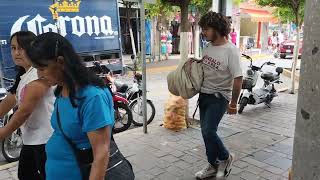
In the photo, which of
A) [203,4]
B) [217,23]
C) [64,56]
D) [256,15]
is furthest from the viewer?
[256,15]

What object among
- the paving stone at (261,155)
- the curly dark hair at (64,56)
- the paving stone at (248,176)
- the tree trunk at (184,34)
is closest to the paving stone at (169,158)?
the paving stone at (248,176)

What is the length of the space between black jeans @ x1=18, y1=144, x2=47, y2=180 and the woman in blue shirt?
0.78m

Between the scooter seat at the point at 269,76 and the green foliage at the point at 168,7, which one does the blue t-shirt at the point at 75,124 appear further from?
the green foliage at the point at 168,7

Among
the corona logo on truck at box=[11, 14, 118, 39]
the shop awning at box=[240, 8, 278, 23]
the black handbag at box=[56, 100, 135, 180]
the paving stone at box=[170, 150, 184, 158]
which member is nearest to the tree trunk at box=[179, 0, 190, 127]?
the paving stone at box=[170, 150, 184, 158]

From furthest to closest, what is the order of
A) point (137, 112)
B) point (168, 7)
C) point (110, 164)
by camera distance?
point (168, 7) < point (137, 112) < point (110, 164)

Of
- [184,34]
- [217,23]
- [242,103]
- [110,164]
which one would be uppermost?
[217,23]

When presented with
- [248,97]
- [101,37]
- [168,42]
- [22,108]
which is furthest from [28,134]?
[168,42]

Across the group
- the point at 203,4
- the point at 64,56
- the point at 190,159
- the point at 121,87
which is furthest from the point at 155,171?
the point at 203,4

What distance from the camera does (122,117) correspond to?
240 inches

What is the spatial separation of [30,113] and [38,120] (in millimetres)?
187

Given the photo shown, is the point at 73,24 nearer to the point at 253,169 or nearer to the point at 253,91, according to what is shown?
the point at 253,91

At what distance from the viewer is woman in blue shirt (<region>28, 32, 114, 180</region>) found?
175cm

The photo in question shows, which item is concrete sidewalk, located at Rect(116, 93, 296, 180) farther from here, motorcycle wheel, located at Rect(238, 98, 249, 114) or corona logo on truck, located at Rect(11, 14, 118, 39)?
corona logo on truck, located at Rect(11, 14, 118, 39)

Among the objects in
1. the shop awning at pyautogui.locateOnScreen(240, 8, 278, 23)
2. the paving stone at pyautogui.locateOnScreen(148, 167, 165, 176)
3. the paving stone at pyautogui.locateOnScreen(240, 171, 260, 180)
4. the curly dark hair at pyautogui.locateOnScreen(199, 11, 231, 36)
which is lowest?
the paving stone at pyautogui.locateOnScreen(240, 171, 260, 180)
